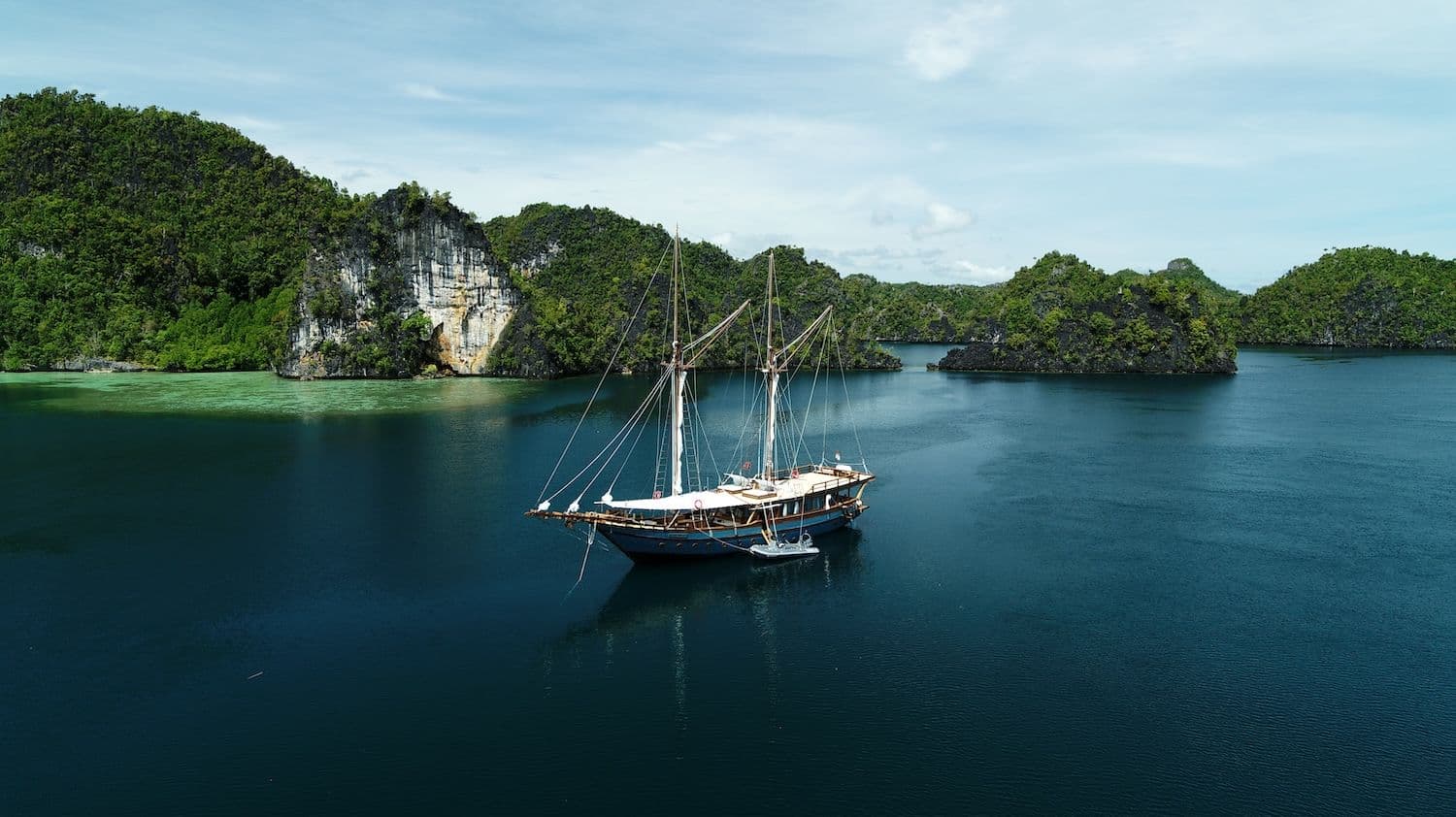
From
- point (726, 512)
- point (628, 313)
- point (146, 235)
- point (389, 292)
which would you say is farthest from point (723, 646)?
point (146, 235)

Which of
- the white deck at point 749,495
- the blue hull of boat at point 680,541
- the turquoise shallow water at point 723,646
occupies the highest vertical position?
the white deck at point 749,495

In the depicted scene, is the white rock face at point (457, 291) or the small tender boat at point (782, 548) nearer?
the small tender boat at point (782, 548)

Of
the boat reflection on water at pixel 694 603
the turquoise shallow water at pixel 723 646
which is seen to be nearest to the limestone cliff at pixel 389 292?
the turquoise shallow water at pixel 723 646

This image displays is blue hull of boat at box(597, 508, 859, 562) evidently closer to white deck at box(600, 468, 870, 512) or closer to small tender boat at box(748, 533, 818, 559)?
small tender boat at box(748, 533, 818, 559)

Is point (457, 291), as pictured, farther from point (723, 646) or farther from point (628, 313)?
point (723, 646)

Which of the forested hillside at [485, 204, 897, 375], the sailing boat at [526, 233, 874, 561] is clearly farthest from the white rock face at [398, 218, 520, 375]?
the sailing boat at [526, 233, 874, 561]

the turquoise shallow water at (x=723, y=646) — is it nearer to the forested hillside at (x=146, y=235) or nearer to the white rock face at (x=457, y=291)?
the white rock face at (x=457, y=291)
